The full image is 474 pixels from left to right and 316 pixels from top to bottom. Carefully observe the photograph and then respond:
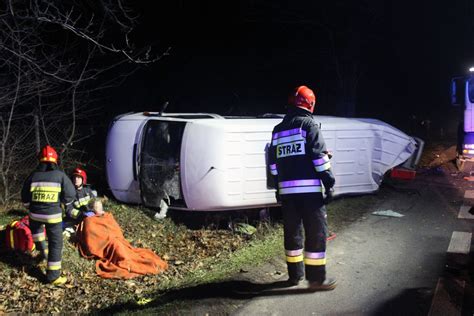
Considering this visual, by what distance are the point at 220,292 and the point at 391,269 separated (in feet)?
6.35

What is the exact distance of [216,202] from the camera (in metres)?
6.25

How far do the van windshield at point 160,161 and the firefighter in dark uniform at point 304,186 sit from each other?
286cm

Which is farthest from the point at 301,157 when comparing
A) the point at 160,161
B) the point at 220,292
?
the point at 160,161

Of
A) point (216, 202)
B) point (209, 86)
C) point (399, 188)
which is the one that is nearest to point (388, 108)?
point (209, 86)

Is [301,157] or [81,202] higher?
[301,157]

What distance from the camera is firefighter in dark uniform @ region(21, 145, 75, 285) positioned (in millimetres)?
4828

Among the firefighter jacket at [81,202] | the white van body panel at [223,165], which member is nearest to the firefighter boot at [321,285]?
the white van body panel at [223,165]

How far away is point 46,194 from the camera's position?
191 inches

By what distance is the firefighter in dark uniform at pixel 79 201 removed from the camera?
5.97 meters

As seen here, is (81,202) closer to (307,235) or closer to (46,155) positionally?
(46,155)

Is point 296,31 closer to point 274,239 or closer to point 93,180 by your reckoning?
point 93,180

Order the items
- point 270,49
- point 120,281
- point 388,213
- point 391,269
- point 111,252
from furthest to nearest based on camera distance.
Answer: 1. point 270,49
2. point 388,213
3. point 111,252
4. point 120,281
5. point 391,269

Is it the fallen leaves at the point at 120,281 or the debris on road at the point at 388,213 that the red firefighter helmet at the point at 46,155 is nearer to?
the fallen leaves at the point at 120,281

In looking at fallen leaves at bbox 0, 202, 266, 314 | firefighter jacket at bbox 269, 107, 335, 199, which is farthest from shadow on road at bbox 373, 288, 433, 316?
fallen leaves at bbox 0, 202, 266, 314
